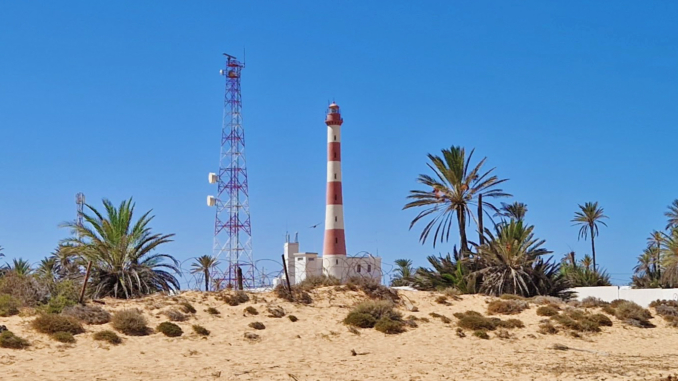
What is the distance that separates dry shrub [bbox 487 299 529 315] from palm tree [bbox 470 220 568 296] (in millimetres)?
4685

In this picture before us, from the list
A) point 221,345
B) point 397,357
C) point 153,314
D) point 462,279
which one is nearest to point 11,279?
point 153,314

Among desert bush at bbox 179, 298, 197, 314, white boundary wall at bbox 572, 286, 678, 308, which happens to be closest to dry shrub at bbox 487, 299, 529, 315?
white boundary wall at bbox 572, 286, 678, 308

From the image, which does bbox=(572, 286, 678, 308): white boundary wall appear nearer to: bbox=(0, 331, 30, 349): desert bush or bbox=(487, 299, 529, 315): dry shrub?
bbox=(487, 299, 529, 315): dry shrub

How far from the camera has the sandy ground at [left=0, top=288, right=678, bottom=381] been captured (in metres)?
18.4

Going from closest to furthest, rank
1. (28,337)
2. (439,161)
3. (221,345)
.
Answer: (28,337) → (221,345) → (439,161)

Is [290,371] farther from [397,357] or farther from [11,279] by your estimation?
[11,279]

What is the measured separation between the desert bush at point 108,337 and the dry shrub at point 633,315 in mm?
21011

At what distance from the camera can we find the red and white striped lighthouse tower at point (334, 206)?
51125 millimetres

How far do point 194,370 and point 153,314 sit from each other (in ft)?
23.4

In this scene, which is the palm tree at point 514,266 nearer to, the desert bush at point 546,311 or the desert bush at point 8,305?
the desert bush at point 546,311

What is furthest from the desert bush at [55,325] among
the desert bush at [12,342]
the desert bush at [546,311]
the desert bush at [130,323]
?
the desert bush at [546,311]

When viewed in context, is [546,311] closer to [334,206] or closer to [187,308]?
[187,308]

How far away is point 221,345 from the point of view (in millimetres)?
22750

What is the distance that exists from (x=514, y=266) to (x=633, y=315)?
703 cm
